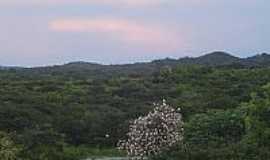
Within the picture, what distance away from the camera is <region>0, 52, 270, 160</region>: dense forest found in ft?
52.4

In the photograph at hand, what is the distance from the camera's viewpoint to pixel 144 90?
1572 inches

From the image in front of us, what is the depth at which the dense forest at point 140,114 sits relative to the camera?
629 inches

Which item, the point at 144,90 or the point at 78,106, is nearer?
the point at 78,106

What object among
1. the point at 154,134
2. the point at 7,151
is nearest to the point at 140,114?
the point at 7,151

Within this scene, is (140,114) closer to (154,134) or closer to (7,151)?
(7,151)

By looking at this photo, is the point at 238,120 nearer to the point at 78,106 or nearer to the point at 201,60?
the point at 78,106

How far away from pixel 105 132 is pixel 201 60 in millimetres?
78848

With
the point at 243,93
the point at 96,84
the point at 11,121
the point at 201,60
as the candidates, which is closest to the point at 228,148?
the point at 11,121

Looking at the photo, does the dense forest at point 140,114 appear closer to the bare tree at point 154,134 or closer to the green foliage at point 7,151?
the bare tree at point 154,134

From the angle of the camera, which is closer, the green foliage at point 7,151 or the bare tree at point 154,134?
the bare tree at point 154,134

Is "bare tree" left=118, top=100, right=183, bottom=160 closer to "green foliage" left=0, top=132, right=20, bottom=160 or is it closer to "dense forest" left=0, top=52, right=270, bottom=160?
"dense forest" left=0, top=52, right=270, bottom=160

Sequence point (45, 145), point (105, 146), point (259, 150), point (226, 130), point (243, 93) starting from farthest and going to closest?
point (243, 93)
point (105, 146)
point (45, 145)
point (226, 130)
point (259, 150)

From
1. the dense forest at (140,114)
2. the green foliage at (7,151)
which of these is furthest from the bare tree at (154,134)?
the green foliage at (7,151)

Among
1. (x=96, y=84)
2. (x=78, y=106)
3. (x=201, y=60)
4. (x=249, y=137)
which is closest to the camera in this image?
(x=249, y=137)
